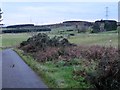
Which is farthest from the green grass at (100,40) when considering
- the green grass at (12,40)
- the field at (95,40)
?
the green grass at (12,40)

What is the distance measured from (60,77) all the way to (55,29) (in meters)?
122

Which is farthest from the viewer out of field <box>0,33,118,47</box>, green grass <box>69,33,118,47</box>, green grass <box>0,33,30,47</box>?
green grass <box>0,33,30,47</box>

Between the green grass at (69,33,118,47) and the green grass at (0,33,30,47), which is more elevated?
the green grass at (69,33,118,47)

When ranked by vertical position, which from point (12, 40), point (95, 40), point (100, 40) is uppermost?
point (100, 40)

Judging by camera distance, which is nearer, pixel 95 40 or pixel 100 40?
pixel 100 40

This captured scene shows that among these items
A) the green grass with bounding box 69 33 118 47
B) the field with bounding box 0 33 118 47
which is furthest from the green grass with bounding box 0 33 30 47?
the green grass with bounding box 69 33 118 47

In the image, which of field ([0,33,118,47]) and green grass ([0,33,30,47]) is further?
green grass ([0,33,30,47])

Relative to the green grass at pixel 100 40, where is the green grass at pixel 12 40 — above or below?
below

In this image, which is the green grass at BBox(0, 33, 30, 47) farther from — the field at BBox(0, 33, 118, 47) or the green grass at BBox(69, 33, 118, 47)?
the green grass at BBox(69, 33, 118, 47)

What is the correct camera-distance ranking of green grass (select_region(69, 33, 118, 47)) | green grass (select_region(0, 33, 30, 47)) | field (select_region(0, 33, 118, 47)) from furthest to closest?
green grass (select_region(0, 33, 30, 47)), field (select_region(0, 33, 118, 47)), green grass (select_region(69, 33, 118, 47))

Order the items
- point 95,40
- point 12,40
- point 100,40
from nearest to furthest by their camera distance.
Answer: point 100,40
point 95,40
point 12,40

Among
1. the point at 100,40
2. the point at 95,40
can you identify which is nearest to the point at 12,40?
the point at 95,40

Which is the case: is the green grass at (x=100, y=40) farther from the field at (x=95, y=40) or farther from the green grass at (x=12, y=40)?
the green grass at (x=12, y=40)

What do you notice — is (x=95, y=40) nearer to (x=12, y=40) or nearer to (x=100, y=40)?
(x=100, y=40)
